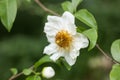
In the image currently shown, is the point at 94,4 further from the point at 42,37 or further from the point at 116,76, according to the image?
the point at 116,76

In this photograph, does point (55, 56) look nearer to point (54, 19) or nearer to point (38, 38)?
point (54, 19)

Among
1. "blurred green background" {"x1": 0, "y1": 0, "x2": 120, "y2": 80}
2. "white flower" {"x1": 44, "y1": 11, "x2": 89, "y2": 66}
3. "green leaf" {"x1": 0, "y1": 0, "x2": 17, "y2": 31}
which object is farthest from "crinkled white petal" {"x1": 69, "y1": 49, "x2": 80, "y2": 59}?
"blurred green background" {"x1": 0, "y1": 0, "x2": 120, "y2": 80}

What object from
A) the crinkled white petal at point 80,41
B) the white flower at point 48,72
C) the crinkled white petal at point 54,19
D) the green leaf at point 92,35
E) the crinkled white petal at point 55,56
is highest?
the crinkled white petal at point 54,19

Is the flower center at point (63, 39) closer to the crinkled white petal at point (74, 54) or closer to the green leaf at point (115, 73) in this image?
the crinkled white petal at point (74, 54)

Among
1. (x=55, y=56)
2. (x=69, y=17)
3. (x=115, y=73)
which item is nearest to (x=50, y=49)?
(x=55, y=56)

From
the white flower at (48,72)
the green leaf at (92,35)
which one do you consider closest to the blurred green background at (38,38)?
the white flower at (48,72)

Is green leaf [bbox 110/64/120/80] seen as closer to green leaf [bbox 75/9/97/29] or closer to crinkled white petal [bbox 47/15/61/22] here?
green leaf [bbox 75/9/97/29]
